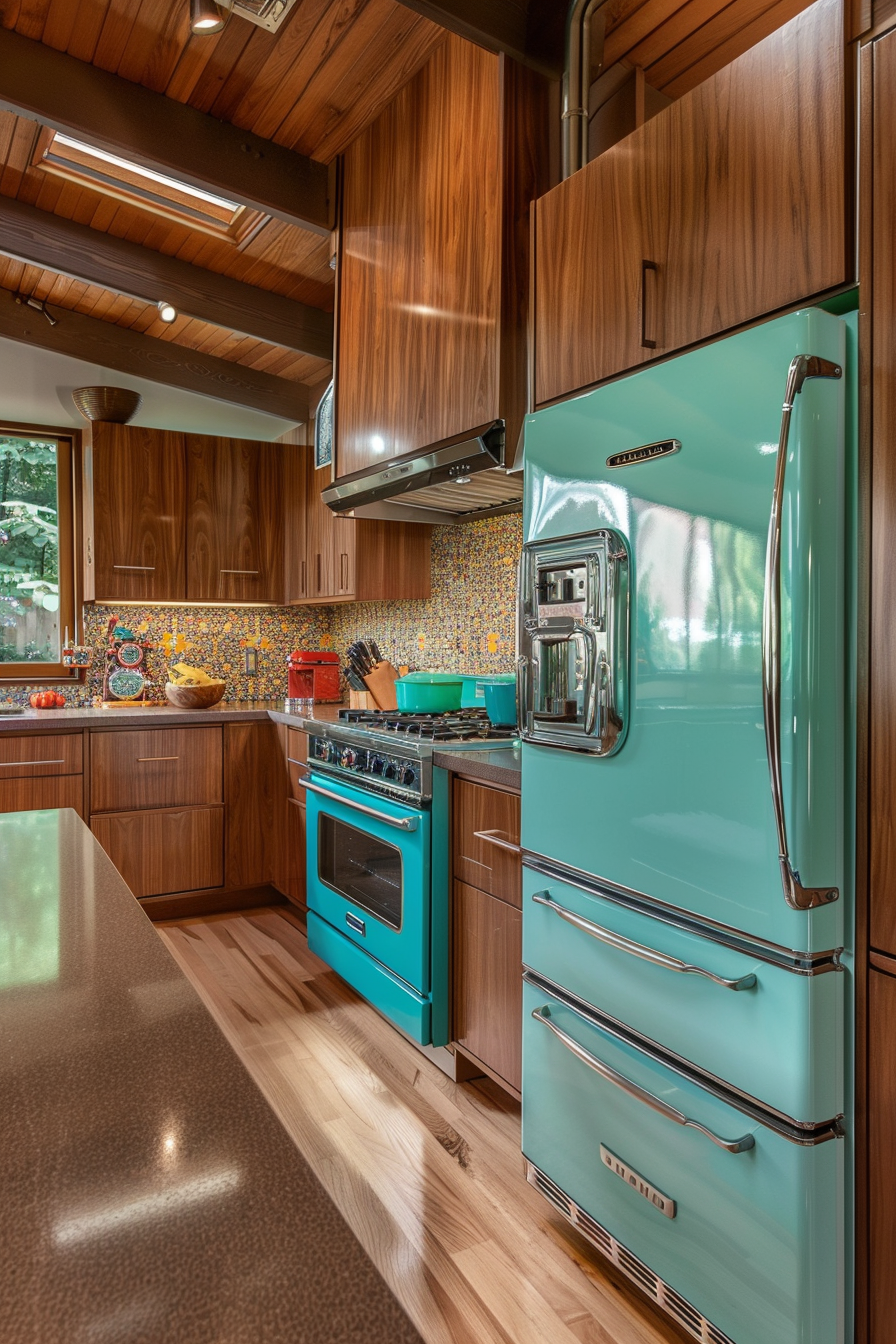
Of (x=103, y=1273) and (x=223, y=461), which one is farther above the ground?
(x=223, y=461)

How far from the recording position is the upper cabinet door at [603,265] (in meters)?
1.51

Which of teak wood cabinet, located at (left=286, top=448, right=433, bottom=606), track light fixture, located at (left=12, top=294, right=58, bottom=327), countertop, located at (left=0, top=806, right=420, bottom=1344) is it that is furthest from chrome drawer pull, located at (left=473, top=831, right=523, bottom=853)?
track light fixture, located at (left=12, top=294, right=58, bottom=327)

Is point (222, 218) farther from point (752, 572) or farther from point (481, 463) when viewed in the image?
point (752, 572)

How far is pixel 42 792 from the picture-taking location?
348cm

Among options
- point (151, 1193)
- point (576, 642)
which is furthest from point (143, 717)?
point (151, 1193)

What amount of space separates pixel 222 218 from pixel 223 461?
1.32 metres

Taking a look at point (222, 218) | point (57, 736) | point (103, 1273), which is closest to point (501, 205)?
point (222, 218)

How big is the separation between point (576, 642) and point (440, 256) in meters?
1.52

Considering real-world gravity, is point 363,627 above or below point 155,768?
above

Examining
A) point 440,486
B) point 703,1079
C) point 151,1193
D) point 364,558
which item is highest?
point 440,486

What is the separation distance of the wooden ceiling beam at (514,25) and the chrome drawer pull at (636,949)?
2.06 m

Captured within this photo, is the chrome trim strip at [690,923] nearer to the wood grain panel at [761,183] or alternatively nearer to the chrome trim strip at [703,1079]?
the chrome trim strip at [703,1079]

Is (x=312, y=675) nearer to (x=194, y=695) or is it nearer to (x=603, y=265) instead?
(x=194, y=695)

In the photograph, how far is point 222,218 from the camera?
3111 millimetres
